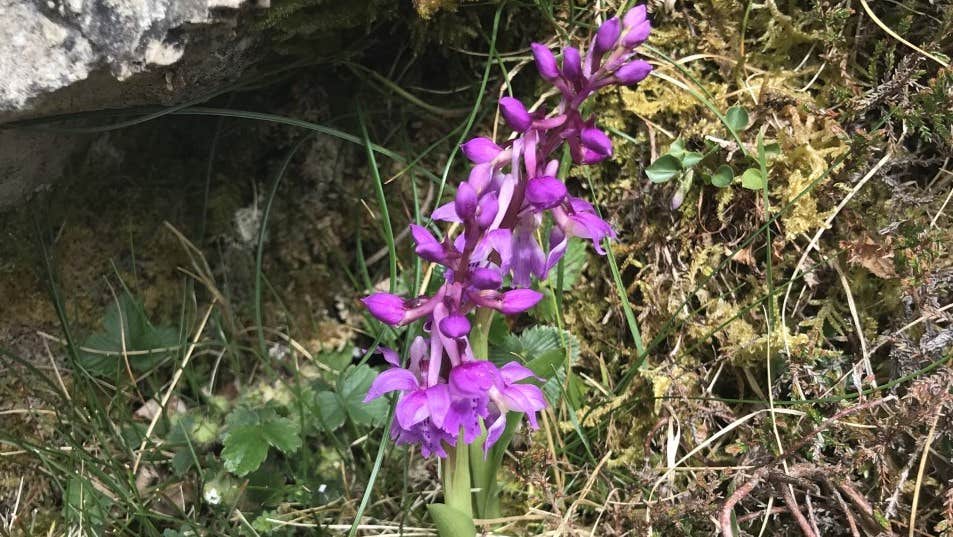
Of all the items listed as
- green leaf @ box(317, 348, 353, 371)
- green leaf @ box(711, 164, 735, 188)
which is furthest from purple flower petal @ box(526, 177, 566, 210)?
green leaf @ box(317, 348, 353, 371)

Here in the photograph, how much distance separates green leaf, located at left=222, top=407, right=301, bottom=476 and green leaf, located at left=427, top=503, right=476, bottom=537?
43 centimetres

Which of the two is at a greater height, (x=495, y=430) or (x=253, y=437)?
(x=495, y=430)

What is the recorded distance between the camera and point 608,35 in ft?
3.51

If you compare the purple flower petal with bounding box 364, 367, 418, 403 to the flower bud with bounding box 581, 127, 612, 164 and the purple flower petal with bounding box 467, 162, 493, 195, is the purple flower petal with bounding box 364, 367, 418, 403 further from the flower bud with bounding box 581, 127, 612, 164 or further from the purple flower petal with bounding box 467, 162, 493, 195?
the flower bud with bounding box 581, 127, 612, 164

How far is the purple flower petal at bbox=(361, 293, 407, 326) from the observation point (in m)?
1.06

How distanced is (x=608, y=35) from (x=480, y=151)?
0.25m

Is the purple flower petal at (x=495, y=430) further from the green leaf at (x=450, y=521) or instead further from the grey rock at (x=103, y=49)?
the grey rock at (x=103, y=49)

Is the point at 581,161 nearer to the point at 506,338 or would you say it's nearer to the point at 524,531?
the point at 506,338

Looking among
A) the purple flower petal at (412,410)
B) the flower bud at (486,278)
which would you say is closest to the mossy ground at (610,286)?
the purple flower petal at (412,410)

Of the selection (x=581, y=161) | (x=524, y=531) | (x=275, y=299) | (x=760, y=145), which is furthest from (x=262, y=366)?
(x=760, y=145)

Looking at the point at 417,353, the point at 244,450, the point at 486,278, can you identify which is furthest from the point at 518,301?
the point at 244,450

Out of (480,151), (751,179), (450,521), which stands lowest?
(450,521)

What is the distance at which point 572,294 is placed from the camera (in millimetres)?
1719

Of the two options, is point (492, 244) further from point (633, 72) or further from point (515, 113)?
point (633, 72)
